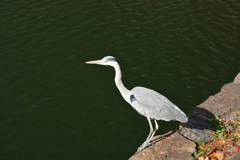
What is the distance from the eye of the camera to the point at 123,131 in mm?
6398

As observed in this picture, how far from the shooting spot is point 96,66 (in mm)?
8516

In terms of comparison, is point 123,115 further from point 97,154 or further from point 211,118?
point 211,118

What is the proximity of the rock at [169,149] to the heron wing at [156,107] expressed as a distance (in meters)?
0.41

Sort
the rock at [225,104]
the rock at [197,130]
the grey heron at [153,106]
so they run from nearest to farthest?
1. the grey heron at [153,106]
2. the rock at [197,130]
3. the rock at [225,104]

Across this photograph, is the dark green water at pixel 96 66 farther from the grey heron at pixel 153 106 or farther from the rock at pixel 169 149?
the grey heron at pixel 153 106

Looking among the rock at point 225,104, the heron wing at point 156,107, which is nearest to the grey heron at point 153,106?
the heron wing at point 156,107

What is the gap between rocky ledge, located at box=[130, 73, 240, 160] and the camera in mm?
5125

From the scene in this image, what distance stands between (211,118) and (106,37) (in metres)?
5.03

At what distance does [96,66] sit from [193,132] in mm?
3904

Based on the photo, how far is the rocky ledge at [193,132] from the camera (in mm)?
5125

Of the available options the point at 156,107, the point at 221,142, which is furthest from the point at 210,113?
the point at 156,107

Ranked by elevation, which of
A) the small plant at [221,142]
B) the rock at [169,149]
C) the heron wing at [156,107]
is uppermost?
the heron wing at [156,107]

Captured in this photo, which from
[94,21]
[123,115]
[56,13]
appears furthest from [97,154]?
[56,13]

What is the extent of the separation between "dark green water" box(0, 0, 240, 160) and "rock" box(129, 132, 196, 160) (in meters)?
0.74
